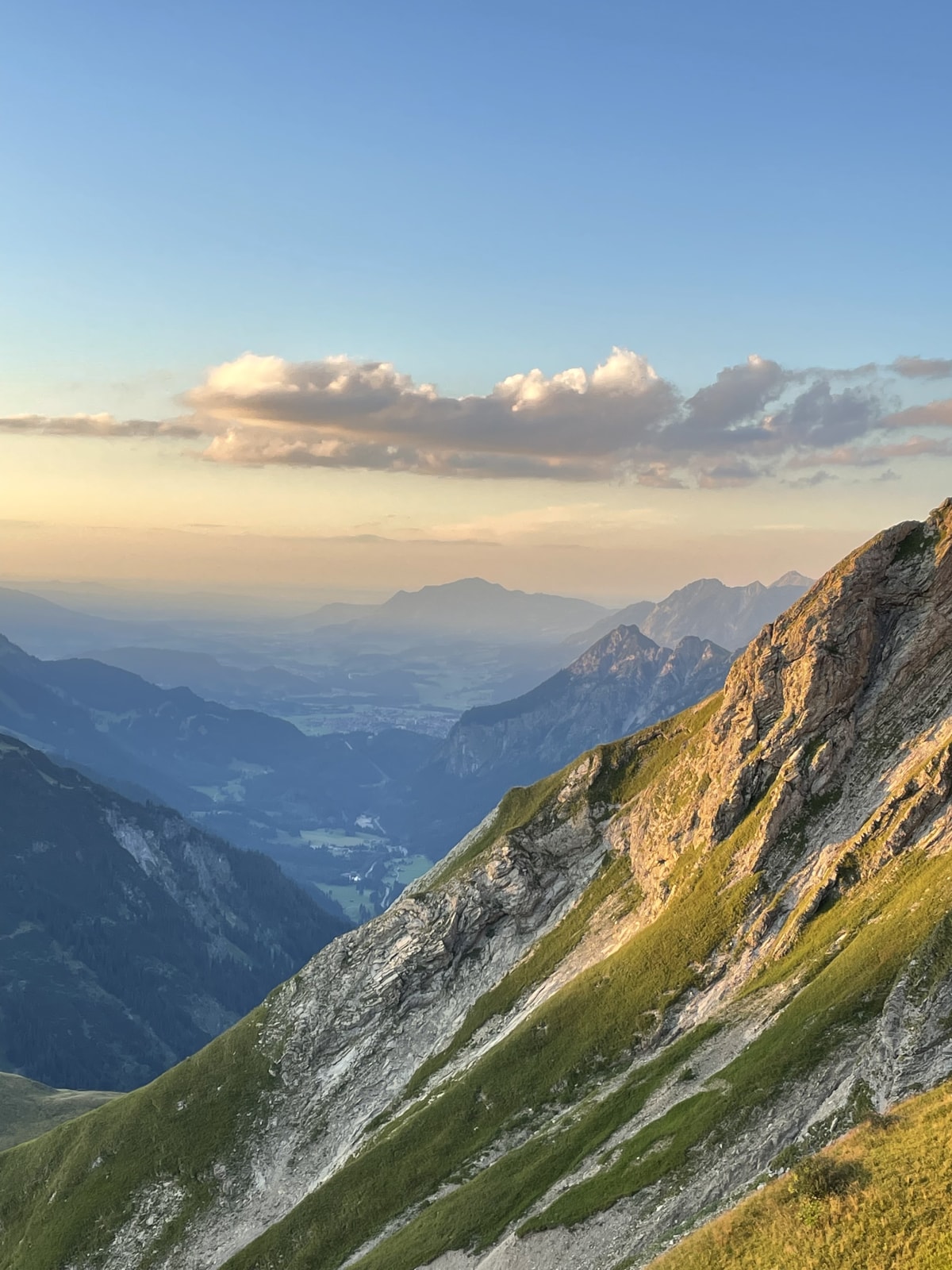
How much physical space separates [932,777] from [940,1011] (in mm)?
35552

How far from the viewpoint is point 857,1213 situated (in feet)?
138

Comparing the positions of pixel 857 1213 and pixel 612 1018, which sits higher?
pixel 857 1213

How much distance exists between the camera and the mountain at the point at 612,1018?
72.6 m

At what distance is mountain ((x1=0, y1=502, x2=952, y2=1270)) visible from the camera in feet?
238

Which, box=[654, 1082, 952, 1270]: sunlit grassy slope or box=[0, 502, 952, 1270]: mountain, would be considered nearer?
box=[654, 1082, 952, 1270]: sunlit grassy slope

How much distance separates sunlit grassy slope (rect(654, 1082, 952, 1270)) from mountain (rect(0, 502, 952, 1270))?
1541cm

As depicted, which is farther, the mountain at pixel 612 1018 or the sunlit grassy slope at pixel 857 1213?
the mountain at pixel 612 1018

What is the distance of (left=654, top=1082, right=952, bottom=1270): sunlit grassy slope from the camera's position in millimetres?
39656

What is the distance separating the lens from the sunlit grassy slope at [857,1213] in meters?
39.7

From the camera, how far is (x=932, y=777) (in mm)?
96000

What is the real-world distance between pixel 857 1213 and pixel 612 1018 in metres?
72.9

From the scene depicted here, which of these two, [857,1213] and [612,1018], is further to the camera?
[612,1018]

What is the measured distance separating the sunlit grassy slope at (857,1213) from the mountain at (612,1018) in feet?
50.6

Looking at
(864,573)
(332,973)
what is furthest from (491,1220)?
(864,573)
